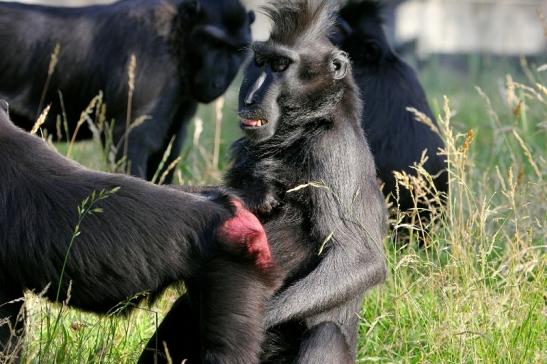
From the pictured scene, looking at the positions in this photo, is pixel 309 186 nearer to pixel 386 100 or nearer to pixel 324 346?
pixel 324 346

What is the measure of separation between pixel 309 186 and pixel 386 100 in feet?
10.4

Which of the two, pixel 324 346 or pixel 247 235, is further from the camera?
pixel 324 346

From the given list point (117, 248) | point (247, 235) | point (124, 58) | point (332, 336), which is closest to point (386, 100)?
point (124, 58)

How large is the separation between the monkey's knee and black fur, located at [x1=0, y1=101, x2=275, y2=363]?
1.10 ft

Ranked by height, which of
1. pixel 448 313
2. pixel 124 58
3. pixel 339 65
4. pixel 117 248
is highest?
pixel 339 65

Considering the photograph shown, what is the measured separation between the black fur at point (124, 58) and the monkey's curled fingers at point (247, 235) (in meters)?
3.92

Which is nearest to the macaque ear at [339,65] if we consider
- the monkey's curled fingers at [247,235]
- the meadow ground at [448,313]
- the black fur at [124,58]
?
the meadow ground at [448,313]

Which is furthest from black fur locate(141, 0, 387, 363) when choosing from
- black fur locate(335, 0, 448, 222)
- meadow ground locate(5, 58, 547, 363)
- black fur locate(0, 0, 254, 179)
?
black fur locate(0, 0, 254, 179)

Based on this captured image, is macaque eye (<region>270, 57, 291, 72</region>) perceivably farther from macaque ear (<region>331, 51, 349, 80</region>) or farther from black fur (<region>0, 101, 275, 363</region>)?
black fur (<region>0, 101, 275, 363</region>)

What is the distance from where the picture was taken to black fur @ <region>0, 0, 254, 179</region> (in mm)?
8289

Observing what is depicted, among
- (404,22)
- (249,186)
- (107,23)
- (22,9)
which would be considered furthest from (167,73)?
(404,22)

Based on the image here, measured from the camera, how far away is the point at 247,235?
430 centimetres

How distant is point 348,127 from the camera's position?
4.89 metres

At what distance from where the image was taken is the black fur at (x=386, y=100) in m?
7.57
